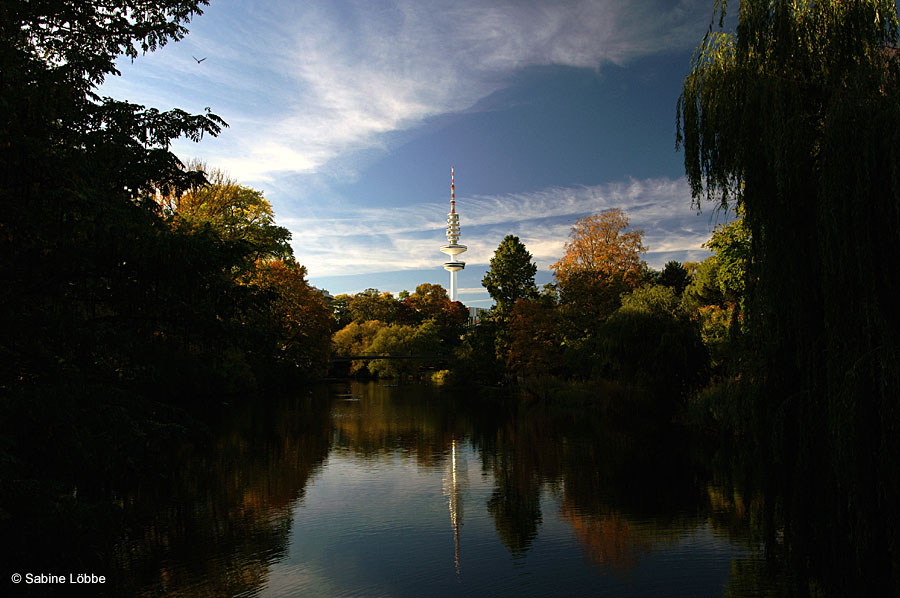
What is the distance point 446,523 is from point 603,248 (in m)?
27.5

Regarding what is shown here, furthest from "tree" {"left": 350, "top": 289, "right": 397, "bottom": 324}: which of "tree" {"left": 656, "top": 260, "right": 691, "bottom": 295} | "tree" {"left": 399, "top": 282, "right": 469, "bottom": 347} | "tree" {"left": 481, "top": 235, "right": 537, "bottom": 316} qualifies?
"tree" {"left": 656, "top": 260, "right": 691, "bottom": 295}

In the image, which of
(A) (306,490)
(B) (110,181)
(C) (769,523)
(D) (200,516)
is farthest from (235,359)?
(C) (769,523)

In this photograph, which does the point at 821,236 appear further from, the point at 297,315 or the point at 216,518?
the point at 297,315

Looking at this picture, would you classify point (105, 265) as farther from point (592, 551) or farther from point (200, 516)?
point (592, 551)

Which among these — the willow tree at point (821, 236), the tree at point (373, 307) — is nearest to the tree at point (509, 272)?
the tree at point (373, 307)

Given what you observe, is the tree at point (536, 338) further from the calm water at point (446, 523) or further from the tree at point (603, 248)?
→ the calm water at point (446, 523)

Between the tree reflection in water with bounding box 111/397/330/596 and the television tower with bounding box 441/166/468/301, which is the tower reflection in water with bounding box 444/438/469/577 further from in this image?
the television tower with bounding box 441/166/468/301

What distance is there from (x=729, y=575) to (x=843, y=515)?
2.43 meters

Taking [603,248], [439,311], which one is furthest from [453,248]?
[603,248]

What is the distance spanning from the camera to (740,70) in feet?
26.0

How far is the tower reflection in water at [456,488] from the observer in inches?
411

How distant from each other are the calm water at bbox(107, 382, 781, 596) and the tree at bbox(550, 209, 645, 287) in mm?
16676

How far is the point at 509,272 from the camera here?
53.3m

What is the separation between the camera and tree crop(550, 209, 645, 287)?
35.8 m
